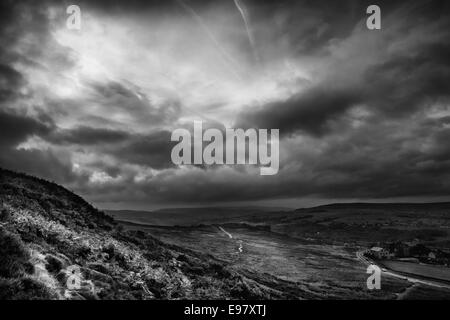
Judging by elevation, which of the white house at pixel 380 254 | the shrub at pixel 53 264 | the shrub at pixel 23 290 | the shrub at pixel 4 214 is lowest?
the white house at pixel 380 254

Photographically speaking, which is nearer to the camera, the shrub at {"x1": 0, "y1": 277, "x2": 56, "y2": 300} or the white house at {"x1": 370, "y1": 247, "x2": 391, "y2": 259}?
the shrub at {"x1": 0, "y1": 277, "x2": 56, "y2": 300}

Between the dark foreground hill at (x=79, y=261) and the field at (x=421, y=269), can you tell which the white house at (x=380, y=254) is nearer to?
the field at (x=421, y=269)

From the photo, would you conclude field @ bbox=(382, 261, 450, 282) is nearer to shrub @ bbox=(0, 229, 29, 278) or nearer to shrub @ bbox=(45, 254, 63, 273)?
shrub @ bbox=(45, 254, 63, 273)

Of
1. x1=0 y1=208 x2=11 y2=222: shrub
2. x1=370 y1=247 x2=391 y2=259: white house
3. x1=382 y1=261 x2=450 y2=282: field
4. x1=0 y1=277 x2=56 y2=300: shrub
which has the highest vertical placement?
x1=0 y1=208 x2=11 y2=222: shrub

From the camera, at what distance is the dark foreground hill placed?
1473 centimetres

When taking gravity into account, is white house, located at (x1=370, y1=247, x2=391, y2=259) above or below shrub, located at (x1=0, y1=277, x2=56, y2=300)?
below

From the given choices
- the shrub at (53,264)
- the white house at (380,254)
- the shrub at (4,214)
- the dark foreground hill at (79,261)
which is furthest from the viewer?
the white house at (380,254)

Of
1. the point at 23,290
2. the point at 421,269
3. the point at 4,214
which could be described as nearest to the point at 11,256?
the point at 23,290

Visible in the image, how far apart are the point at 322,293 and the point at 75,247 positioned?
23.3m

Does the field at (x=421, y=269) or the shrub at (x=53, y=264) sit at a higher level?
the shrub at (x=53, y=264)

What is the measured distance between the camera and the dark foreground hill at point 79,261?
1473cm

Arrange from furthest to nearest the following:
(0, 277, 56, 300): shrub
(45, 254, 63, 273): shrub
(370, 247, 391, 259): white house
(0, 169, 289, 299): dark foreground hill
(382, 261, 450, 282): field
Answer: (370, 247, 391, 259): white house
(382, 261, 450, 282): field
(45, 254, 63, 273): shrub
(0, 169, 289, 299): dark foreground hill
(0, 277, 56, 300): shrub

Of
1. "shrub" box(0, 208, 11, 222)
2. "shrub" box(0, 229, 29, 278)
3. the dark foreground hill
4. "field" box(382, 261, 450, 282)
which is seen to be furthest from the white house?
"shrub" box(0, 229, 29, 278)

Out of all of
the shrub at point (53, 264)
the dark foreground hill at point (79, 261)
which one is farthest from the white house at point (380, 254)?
the shrub at point (53, 264)
